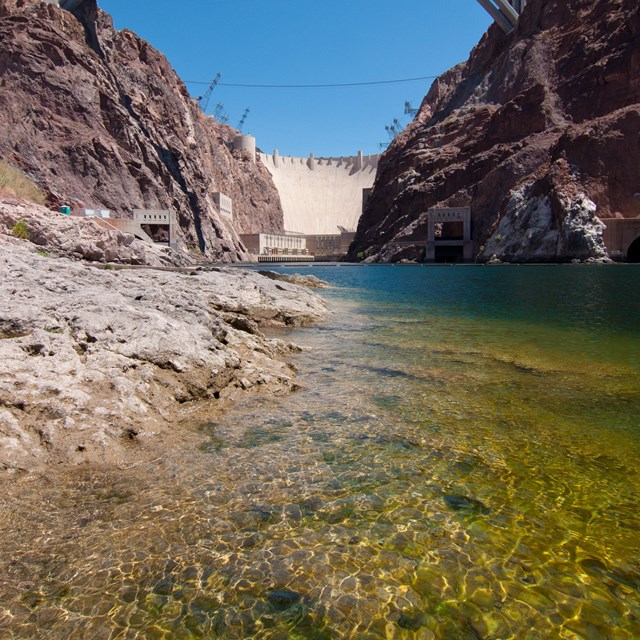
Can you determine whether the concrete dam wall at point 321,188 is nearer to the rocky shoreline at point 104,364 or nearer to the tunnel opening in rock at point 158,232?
the tunnel opening in rock at point 158,232

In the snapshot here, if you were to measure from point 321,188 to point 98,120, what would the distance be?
11583cm

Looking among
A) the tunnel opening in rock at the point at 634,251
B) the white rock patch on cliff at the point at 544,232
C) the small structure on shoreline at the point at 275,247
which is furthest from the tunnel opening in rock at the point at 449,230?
the small structure on shoreline at the point at 275,247

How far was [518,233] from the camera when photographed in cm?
7075

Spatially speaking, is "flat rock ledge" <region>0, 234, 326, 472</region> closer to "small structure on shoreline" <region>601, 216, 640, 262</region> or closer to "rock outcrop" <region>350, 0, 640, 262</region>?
"rock outcrop" <region>350, 0, 640, 262</region>

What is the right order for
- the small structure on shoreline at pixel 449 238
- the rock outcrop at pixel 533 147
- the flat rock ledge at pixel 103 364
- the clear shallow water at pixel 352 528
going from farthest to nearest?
1. the small structure on shoreline at pixel 449 238
2. the rock outcrop at pixel 533 147
3. the flat rock ledge at pixel 103 364
4. the clear shallow water at pixel 352 528

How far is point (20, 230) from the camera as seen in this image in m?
19.9

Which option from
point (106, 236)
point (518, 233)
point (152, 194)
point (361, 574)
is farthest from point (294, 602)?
point (152, 194)

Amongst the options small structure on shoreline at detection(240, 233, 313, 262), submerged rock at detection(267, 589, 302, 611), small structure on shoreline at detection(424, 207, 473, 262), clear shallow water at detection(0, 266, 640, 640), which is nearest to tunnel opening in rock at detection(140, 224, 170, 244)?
small structure on shoreline at detection(240, 233, 313, 262)

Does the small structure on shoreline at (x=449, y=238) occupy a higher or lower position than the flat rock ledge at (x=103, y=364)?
higher

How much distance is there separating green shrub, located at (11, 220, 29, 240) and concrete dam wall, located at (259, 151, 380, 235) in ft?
502

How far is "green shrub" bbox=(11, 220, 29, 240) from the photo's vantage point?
64.7 feet

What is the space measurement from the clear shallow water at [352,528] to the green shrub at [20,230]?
54.4ft

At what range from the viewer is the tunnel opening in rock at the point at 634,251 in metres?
64.0

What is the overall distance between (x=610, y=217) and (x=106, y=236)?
63.5 m
